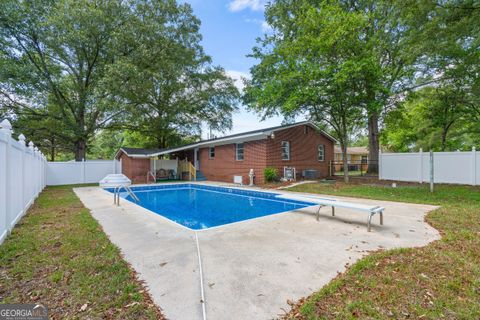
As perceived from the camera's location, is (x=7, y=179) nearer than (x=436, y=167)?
Yes

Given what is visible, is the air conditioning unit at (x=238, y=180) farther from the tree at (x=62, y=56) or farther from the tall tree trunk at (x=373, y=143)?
the tree at (x=62, y=56)

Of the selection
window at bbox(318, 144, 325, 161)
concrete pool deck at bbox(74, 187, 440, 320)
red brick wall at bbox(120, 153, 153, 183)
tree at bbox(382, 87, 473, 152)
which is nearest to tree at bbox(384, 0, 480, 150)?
tree at bbox(382, 87, 473, 152)

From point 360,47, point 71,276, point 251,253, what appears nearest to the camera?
point 71,276

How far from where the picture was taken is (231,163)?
52.6 feet

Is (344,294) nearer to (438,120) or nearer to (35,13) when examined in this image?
(438,120)

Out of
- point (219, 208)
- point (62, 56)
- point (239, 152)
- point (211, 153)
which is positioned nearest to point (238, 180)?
point (239, 152)

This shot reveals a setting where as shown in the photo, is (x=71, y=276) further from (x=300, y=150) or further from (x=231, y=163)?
(x=300, y=150)

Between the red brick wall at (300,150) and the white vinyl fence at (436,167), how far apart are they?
14.5 ft

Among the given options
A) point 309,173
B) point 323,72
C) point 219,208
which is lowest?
point 219,208

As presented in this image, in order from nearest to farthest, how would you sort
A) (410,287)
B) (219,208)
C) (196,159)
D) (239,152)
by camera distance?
(410,287) < (219,208) < (239,152) < (196,159)

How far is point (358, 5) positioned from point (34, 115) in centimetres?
2598

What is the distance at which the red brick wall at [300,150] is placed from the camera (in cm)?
1404

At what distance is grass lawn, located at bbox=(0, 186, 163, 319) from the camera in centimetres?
226

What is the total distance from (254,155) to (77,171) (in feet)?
42.7
